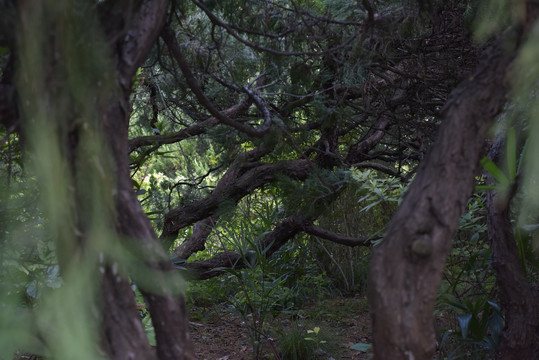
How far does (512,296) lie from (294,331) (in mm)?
1486

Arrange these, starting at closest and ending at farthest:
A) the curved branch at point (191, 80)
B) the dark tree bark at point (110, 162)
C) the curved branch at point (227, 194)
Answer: the dark tree bark at point (110, 162) → the curved branch at point (191, 80) → the curved branch at point (227, 194)

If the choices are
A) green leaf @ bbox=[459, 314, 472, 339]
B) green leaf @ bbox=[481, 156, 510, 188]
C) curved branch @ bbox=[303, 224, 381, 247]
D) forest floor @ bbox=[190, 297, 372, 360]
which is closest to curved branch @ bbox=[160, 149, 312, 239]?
curved branch @ bbox=[303, 224, 381, 247]

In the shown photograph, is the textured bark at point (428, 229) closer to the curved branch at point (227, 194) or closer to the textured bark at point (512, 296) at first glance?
the textured bark at point (512, 296)

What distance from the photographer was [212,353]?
332cm

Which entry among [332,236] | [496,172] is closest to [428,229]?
[496,172]

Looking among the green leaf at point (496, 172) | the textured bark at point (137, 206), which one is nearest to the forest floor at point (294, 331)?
the green leaf at point (496, 172)

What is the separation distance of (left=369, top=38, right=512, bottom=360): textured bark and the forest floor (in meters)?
1.91

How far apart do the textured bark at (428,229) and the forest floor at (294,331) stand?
1.91 metres

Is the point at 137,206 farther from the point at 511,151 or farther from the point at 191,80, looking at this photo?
the point at 511,151

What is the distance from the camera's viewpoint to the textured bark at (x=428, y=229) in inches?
46.7

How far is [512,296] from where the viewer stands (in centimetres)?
208

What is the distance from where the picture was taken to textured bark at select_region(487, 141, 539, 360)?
2066 mm

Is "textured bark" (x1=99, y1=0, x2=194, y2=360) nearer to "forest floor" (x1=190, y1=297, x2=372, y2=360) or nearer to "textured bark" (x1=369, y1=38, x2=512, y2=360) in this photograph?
"textured bark" (x1=369, y1=38, x2=512, y2=360)

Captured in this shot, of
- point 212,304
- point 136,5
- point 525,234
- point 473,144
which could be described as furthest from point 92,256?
point 212,304
